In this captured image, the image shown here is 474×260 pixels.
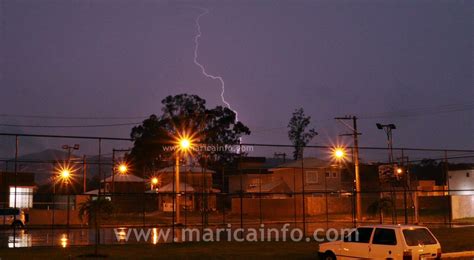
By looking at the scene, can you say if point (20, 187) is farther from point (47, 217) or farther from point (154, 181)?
point (154, 181)

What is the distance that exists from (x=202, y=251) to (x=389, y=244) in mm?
8318

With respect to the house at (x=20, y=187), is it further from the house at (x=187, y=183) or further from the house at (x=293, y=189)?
the house at (x=293, y=189)

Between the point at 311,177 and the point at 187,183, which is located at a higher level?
the point at 311,177

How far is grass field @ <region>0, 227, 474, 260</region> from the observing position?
20422 mm

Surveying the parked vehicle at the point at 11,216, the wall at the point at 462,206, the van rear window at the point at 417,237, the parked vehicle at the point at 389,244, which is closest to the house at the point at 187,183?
the parked vehicle at the point at 11,216

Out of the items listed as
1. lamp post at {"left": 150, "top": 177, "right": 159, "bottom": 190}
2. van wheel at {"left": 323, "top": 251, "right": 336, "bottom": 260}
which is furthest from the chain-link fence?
van wheel at {"left": 323, "top": 251, "right": 336, "bottom": 260}

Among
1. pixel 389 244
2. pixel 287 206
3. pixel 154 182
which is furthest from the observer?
pixel 154 182

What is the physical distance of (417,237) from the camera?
16.0m

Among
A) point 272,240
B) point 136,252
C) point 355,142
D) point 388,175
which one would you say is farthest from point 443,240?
point 388,175

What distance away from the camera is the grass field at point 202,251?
20422 millimetres

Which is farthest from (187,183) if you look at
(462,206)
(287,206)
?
(462,206)

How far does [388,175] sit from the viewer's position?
1949 inches

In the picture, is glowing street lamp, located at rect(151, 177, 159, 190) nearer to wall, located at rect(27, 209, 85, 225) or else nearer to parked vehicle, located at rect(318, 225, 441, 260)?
wall, located at rect(27, 209, 85, 225)

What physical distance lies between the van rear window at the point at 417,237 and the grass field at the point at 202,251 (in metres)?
4.99
